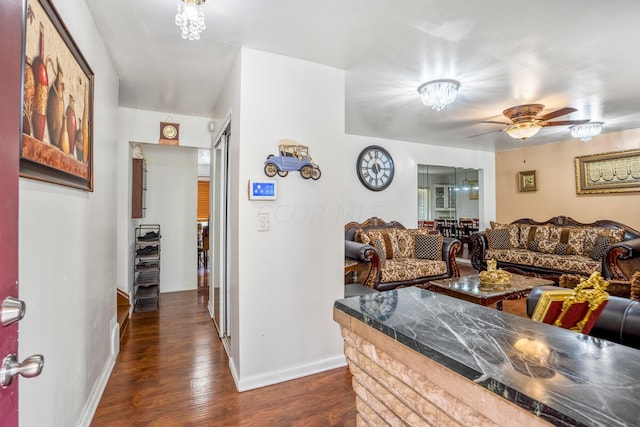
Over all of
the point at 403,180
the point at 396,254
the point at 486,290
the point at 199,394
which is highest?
the point at 403,180

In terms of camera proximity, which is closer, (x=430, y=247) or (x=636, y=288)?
(x=636, y=288)

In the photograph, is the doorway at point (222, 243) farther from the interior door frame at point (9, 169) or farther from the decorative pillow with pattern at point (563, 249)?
the decorative pillow with pattern at point (563, 249)

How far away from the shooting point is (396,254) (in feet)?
14.9

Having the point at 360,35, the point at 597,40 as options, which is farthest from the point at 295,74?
the point at 597,40

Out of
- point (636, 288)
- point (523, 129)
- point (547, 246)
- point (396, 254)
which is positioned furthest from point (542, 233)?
point (636, 288)

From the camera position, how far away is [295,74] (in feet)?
7.66

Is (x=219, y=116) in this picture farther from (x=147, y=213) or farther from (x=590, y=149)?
(x=590, y=149)

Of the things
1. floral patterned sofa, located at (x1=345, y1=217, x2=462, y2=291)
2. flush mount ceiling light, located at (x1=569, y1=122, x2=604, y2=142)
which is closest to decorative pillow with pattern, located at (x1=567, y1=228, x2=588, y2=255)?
flush mount ceiling light, located at (x1=569, y1=122, x2=604, y2=142)

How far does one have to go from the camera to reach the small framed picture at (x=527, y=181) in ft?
19.0

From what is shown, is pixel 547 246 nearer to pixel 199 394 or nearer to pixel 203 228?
pixel 199 394

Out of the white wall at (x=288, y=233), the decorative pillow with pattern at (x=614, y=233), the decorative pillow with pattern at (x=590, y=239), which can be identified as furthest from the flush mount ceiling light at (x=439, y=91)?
the decorative pillow with pattern at (x=590, y=239)

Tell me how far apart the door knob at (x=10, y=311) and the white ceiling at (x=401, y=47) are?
5.63 feet

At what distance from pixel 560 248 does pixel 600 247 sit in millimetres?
586

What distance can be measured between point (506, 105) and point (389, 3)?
8.17 feet
